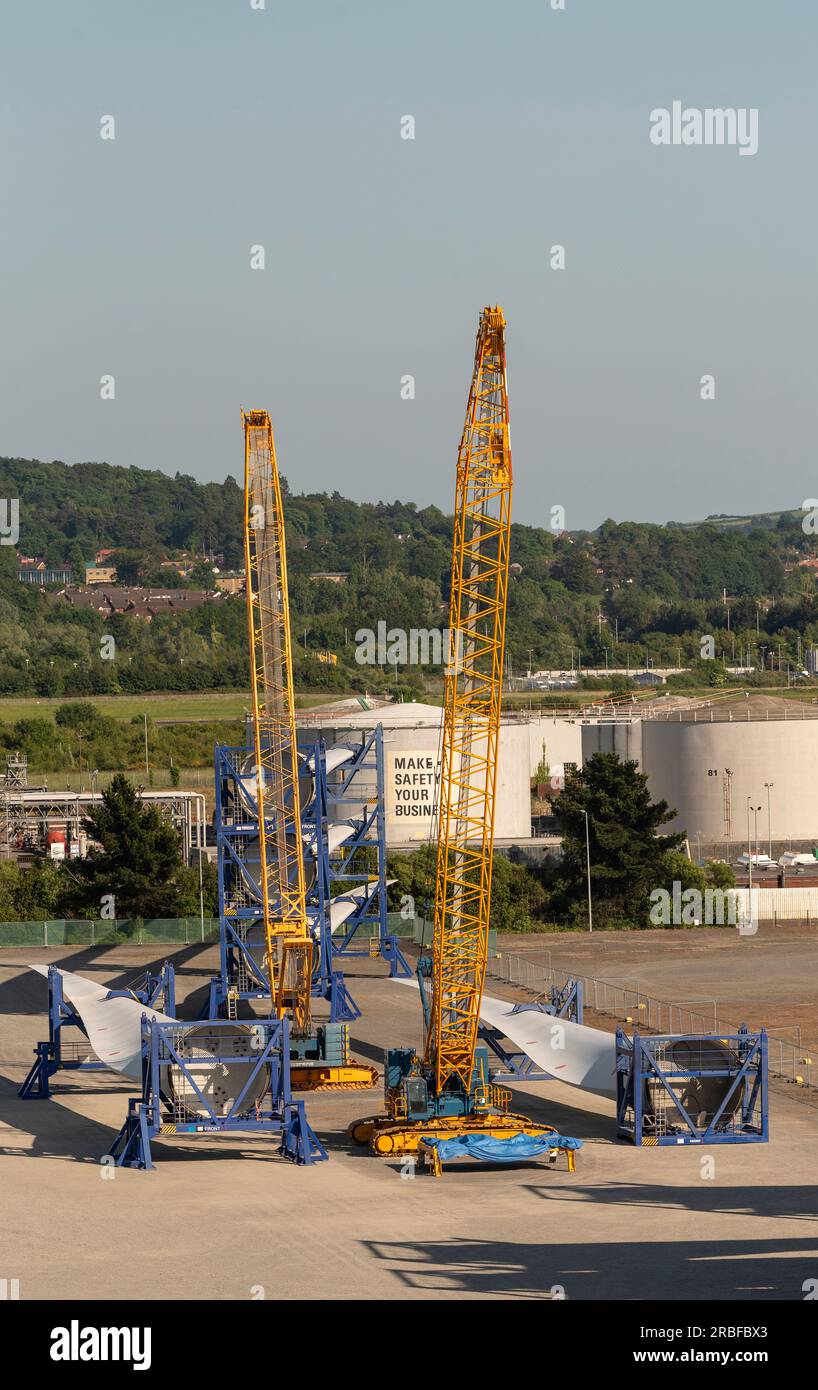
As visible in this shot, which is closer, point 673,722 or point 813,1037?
point 813,1037

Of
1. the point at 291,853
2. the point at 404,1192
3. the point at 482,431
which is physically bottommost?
the point at 404,1192

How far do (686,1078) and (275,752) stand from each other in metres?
22.6

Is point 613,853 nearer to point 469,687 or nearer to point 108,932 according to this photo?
point 108,932

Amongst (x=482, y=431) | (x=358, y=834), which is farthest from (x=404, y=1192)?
(x=358, y=834)

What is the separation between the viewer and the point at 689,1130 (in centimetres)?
4922

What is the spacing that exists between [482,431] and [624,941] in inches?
1733

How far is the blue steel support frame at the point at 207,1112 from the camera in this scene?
4741 cm

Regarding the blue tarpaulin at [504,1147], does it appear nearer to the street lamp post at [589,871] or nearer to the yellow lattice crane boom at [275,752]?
the yellow lattice crane boom at [275,752]

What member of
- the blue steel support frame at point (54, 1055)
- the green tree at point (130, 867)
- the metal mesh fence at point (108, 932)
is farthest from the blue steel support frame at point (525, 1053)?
the green tree at point (130, 867)

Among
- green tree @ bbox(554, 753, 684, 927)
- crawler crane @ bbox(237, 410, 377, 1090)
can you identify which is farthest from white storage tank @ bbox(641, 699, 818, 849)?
crawler crane @ bbox(237, 410, 377, 1090)

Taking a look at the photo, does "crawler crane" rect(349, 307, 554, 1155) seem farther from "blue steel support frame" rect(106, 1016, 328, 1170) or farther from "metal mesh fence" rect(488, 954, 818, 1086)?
"metal mesh fence" rect(488, 954, 818, 1086)

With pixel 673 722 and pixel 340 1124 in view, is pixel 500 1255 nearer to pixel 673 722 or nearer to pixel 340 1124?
pixel 340 1124

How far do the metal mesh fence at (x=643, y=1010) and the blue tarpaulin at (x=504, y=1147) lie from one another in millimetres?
13233
